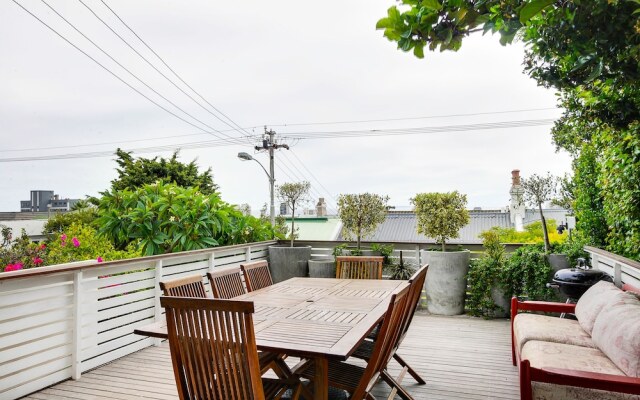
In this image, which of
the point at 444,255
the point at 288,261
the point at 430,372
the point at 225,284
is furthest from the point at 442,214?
the point at 225,284

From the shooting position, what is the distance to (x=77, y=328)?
3627mm

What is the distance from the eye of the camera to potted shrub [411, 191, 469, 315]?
218 inches

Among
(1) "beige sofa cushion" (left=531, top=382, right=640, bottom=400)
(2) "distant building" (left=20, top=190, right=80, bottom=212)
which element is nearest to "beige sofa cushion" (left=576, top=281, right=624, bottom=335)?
(1) "beige sofa cushion" (left=531, top=382, right=640, bottom=400)

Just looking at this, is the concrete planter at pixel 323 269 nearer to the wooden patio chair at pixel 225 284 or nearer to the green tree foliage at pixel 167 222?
the green tree foliage at pixel 167 222

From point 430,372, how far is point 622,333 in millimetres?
1618

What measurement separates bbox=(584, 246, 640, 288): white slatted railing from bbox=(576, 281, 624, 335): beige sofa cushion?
0.81 ft

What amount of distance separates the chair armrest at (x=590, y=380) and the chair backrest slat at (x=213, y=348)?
4.81 ft

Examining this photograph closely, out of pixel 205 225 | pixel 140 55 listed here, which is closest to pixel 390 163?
pixel 140 55

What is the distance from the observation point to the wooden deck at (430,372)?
317 cm

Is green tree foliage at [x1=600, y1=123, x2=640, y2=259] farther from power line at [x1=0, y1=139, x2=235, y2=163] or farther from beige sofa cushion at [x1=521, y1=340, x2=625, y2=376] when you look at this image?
power line at [x1=0, y1=139, x2=235, y2=163]

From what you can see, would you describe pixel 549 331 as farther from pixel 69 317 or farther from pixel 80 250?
pixel 80 250

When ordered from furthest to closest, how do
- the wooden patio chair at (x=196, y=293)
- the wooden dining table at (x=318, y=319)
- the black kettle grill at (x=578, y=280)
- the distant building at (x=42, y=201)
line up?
the distant building at (x=42, y=201) → the black kettle grill at (x=578, y=280) → the wooden patio chair at (x=196, y=293) → the wooden dining table at (x=318, y=319)

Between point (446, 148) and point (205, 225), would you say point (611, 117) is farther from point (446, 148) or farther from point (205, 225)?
point (446, 148)

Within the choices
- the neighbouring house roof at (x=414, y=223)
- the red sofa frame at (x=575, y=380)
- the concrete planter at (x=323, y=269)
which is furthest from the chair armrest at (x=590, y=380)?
the neighbouring house roof at (x=414, y=223)
